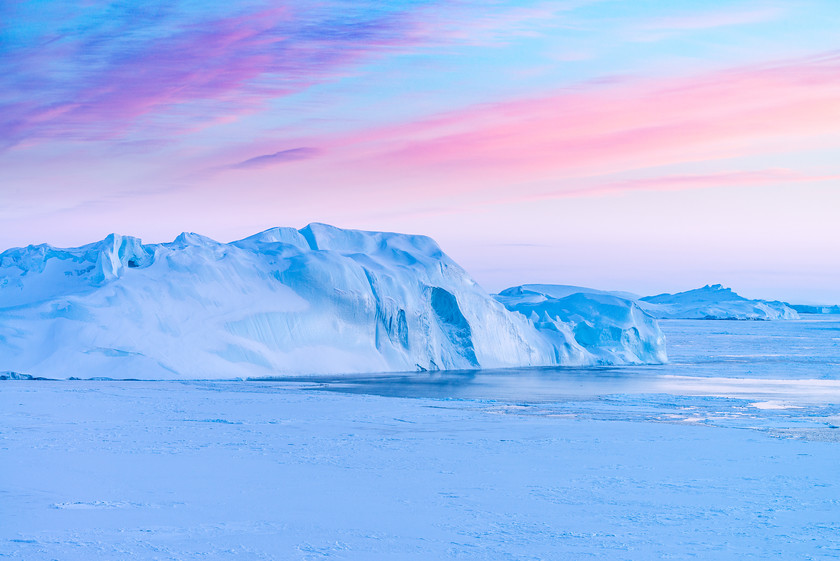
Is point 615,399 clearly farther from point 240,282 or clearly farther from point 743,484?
point 240,282

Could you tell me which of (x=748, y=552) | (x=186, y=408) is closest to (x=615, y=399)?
(x=186, y=408)

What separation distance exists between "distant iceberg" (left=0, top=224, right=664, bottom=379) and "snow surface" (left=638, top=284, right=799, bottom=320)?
6762 cm

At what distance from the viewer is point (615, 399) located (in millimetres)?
17125

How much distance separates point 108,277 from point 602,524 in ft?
63.5

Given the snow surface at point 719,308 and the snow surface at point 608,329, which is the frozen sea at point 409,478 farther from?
the snow surface at point 719,308

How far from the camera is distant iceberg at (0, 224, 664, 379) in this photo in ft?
67.3

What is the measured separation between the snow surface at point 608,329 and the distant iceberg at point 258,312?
226 mm

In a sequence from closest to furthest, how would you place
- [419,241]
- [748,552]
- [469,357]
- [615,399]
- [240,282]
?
[748,552], [615,399], [240,282], [469,357], [419,241]

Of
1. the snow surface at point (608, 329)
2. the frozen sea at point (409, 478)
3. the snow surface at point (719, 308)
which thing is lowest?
the snow surface at point (719, 308)

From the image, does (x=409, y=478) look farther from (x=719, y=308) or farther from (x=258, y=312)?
(x=719, y=308)

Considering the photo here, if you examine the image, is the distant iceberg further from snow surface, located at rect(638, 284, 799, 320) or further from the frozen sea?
snow surface, located at rect(638, 284, 799, 320)

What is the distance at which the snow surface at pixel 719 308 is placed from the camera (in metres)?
106

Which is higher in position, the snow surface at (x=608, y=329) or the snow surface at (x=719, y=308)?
the snow surface at (x=608, y=329)

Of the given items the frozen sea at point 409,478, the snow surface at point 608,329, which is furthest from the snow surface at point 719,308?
the frozen sea at point 409,478
